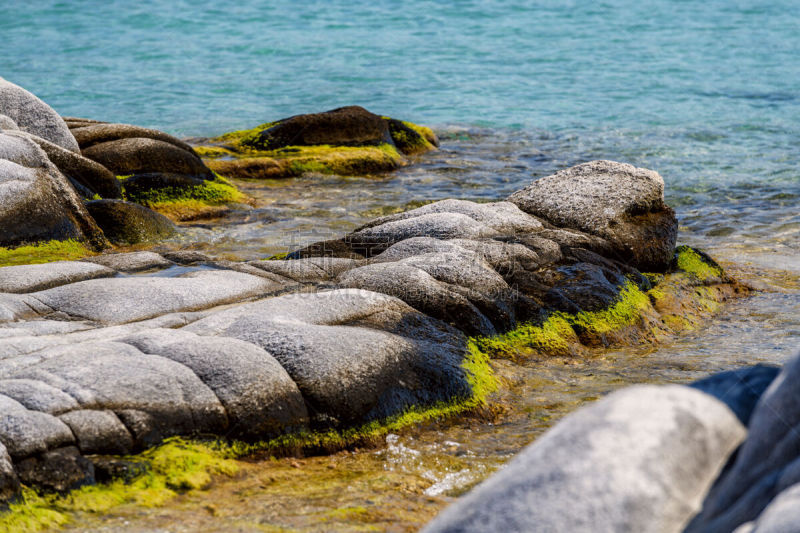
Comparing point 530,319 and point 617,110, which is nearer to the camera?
point 530,319

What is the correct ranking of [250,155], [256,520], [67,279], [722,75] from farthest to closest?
[722,75] → [250,155] → [67,279] → [256,520]

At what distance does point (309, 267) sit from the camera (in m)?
7.41

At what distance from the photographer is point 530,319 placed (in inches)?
280

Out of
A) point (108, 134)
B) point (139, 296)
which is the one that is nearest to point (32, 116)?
point (108, 134)

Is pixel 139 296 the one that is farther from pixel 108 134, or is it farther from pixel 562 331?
pixel 108 134

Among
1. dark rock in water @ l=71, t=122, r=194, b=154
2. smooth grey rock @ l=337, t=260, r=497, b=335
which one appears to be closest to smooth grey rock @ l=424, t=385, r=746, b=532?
smooth grey rock @ l=337, t=260, r=497, b=335

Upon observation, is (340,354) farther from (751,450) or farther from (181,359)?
(751,450)

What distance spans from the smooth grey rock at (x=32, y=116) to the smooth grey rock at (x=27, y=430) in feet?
27.1

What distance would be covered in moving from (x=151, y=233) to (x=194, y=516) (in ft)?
23.0

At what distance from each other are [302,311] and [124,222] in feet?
17.5

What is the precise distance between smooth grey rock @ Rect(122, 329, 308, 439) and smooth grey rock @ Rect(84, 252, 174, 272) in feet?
7.61

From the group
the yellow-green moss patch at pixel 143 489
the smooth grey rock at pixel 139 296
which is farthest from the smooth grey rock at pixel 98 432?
the smooth grey rock at pixel 139 296

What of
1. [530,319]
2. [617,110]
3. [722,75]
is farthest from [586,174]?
[722,75]

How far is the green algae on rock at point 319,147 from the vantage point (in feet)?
49.5
